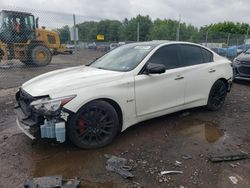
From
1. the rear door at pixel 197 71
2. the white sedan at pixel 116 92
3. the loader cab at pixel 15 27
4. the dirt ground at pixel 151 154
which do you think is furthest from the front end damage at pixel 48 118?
the loader cab at pixel 15 27

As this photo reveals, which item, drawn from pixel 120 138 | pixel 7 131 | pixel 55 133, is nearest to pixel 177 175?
pixel 120 138

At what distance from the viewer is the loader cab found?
39.6 ft

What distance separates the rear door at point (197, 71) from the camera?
4.95m

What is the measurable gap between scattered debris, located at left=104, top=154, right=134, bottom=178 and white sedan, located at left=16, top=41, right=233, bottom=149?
1.40 feet

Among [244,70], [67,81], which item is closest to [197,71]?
[67,81]

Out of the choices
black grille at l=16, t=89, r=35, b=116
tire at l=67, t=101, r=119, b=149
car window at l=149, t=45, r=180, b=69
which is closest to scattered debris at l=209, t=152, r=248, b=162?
tire at l=67, t=101, r=119, b=149

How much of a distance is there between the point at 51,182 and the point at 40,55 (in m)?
11.6

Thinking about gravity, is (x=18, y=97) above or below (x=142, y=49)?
below

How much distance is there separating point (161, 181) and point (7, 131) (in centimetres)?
300

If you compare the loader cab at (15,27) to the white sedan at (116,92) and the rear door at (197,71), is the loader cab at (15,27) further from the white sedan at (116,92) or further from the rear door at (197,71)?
the rear door at (197,71)

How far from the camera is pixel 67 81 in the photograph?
12.3 ft

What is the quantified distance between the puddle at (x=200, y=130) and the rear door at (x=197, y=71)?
1.49 feet

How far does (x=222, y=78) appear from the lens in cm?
568

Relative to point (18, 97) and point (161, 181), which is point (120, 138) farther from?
point (18, 97)
